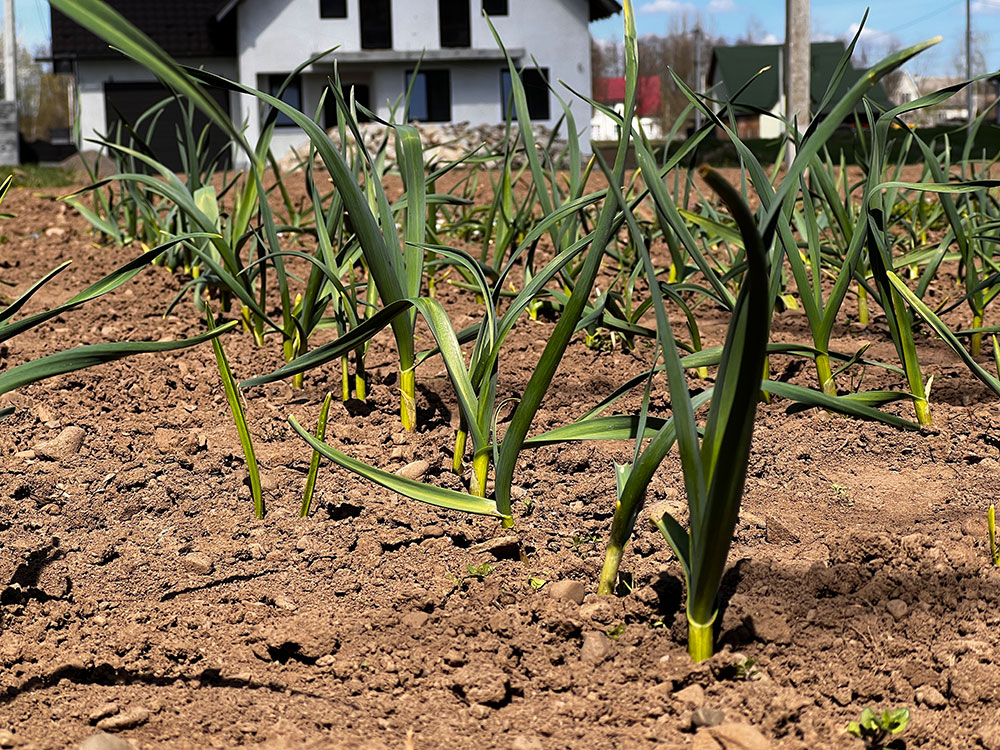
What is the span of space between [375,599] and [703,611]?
1.19ft

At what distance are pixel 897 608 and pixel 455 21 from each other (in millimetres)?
20012

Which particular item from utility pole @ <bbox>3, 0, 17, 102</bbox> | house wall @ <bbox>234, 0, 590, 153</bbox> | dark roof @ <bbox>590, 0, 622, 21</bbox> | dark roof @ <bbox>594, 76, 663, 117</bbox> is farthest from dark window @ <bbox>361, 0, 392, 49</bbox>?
dark roof @ <bbox>594, 76, 663, 117</bbox>

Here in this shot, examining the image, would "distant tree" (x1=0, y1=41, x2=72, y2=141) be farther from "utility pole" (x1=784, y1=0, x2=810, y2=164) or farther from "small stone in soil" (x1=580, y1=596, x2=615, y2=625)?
"small stone in soil" (x1=580, y1=596, x2=615, y2=625)

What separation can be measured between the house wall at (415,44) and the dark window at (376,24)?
18 centimetres

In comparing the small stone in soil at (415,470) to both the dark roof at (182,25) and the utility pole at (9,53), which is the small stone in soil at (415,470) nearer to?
the utility pole at (9,53)

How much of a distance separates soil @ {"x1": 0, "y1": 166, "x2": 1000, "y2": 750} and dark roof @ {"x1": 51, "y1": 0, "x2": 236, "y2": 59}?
1905cm

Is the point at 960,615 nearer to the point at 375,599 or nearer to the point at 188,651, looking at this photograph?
the point at 375,599

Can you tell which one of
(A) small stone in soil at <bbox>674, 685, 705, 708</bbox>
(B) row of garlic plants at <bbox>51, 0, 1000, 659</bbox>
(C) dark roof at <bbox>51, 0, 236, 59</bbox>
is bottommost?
(A) small stone in soil at <bbox>674, 685, 705, 708</bbox>

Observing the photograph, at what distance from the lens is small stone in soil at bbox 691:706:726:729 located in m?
0.83

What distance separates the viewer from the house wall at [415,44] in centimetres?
1833

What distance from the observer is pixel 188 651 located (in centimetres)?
97

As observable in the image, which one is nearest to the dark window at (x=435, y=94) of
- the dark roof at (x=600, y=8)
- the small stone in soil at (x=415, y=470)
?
the dark roof at (x=600, y=8)

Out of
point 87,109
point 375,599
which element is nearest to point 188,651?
point 375,599

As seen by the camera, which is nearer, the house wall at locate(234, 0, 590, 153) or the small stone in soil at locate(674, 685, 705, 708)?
the small stone in soil at locate(674, 685, 705, 708)
